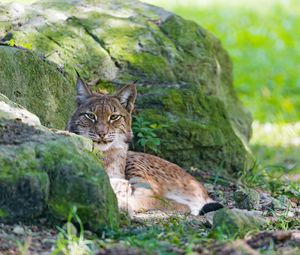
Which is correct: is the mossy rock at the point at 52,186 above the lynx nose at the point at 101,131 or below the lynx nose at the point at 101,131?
above

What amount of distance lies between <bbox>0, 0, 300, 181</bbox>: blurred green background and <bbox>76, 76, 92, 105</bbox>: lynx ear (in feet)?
8.17

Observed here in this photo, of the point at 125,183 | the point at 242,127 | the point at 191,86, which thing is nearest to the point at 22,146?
the point at 125,183

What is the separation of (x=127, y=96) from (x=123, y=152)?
0.50m

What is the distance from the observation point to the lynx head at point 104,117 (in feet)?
24.7

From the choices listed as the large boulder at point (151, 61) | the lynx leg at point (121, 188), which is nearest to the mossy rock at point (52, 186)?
the lynx leg at point (121, 188)

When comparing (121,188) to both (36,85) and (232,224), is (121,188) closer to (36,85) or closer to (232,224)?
(36,85)

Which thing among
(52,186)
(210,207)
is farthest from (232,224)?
(210,207)

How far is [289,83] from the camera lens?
651 inches

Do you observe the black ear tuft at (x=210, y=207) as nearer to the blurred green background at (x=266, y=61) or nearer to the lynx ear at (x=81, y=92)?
the lynx ear at (x=81, y=92)

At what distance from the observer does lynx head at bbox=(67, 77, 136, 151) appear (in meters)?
7.54

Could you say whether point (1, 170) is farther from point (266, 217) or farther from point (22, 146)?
point (266, 217)

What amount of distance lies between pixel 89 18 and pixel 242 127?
2.23 m

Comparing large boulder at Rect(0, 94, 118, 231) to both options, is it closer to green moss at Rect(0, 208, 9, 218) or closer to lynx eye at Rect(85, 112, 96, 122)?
green moss at Rect(0, 208, 9, 218)

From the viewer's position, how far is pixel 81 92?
7684 millimetres
